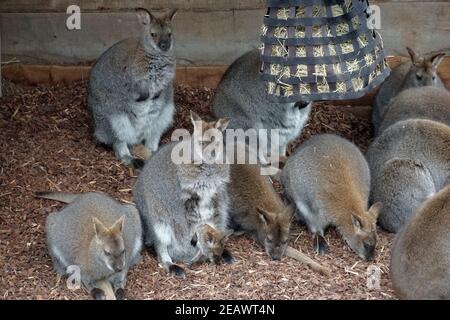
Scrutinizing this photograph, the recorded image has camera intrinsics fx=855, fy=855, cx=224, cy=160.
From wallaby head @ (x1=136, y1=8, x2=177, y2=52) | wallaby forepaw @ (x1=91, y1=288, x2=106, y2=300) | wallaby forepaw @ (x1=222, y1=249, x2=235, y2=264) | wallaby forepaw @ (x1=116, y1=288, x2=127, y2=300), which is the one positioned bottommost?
wallaby forepaw @ (x1=116, y1=288, x2=127, y2=300)

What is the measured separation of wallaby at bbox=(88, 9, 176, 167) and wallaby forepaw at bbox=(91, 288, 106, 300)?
2432 millimetres

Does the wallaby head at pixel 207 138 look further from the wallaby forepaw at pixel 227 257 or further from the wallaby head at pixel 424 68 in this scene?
the wallaby head at pixel 424 68

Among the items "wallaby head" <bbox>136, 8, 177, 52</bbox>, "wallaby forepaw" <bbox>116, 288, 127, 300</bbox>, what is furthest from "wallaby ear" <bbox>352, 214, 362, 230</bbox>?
"wallaby head" <bbox>136, 8, 177, 52</bbox>

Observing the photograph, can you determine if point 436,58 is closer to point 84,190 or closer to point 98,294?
point 84,190

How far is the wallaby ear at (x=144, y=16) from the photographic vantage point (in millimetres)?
8602

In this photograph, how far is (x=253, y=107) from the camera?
8.85 meters

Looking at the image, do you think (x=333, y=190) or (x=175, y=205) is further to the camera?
(x=333, y=190)

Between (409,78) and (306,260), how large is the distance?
11.1 feet

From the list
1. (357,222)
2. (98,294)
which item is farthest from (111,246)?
(357,222)

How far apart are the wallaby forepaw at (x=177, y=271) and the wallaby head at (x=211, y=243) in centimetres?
25

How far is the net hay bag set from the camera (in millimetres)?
6445

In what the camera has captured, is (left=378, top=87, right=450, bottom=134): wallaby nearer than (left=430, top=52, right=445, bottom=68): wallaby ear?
Yes

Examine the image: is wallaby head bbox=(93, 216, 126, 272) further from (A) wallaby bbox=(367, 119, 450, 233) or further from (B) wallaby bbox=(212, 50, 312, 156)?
(B) wallaby bbox=(212, 50, 312, 156)

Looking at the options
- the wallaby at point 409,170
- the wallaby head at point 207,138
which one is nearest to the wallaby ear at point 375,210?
the wallaby at point 409,170
